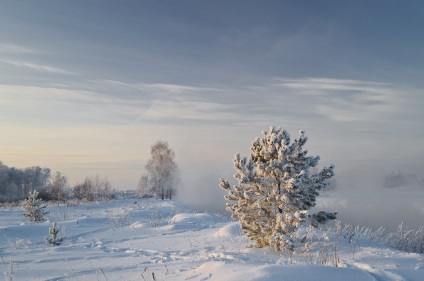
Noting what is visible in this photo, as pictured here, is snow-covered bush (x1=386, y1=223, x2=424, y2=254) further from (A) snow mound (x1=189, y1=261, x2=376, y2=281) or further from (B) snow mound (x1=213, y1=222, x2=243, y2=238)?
(A) snow mound (x1=189, y1=261, x2=376, y2=281)

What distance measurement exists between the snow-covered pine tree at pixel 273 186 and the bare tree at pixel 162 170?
38.1 m

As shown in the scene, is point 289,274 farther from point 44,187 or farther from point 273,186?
point 44,187

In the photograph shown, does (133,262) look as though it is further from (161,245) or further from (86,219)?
(86,219)

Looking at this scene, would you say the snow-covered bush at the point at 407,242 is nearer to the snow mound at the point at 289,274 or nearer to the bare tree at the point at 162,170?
the snow mound at the point at 289,274

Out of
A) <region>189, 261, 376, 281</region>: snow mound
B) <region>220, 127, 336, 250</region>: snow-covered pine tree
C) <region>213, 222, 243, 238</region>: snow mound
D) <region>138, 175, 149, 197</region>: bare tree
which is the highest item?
<region>220, 127, 336, 250</region>: snow-covered pine tree

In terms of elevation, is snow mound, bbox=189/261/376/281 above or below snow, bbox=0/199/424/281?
above

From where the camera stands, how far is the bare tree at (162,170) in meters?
45.0

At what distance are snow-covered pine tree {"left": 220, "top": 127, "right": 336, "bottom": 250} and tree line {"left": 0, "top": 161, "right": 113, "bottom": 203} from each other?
35.2m

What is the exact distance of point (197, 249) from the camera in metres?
8.02

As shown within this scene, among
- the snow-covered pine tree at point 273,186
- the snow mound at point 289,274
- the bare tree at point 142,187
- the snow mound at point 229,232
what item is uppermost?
the snow-covered pine tree at point 273,186

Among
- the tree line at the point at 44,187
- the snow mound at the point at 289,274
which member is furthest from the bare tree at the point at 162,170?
the snow mound at the point at 289,274

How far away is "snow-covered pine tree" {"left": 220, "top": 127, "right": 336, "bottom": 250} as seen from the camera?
7188mm

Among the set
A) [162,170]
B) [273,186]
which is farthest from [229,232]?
[162,170]

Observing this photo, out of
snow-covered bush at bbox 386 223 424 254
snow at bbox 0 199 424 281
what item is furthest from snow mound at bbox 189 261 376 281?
snow-covered bush at bbox 386 223 424 254
